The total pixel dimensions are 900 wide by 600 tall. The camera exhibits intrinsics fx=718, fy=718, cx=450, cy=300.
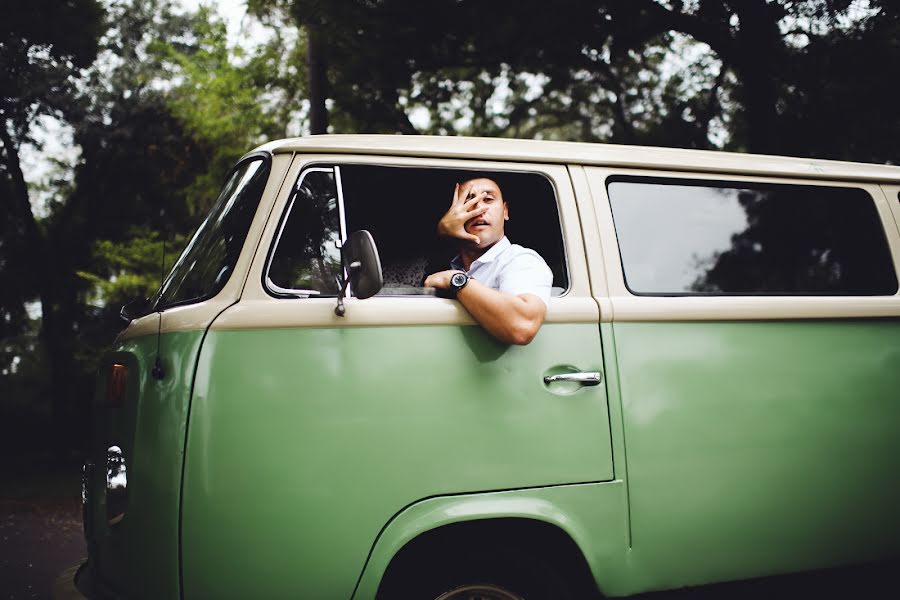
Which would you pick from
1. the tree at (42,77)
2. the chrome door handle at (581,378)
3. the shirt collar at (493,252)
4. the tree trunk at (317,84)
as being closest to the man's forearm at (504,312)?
the chrome door handle at (581,378)

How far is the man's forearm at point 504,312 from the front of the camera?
8.52ft

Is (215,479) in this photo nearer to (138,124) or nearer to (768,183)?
(768,183)

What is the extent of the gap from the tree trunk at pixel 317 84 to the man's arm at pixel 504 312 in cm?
537

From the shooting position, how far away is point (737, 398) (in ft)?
9.53

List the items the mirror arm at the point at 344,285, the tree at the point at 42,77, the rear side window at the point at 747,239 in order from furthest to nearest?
the tree at the point at 42,77, the rear side window at the point at 747,239, the mirror arm at the point at 344,285

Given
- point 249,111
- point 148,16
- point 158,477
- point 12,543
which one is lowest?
point 12,543

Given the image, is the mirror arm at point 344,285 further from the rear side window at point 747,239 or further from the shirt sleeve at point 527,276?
the rear side window at point 747,239

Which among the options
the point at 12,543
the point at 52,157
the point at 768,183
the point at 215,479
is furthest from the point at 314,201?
the point at 52,157

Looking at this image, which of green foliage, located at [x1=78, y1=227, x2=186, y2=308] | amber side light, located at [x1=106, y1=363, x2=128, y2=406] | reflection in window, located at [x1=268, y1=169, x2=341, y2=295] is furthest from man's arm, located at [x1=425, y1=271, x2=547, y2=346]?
green foliage, located at [x1=78, y1=227, x2=186, y2=308]

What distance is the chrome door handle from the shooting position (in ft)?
8.84

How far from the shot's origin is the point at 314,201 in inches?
107

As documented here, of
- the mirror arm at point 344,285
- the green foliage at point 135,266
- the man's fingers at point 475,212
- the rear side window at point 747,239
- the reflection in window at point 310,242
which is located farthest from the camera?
the green foliage at point 135,266

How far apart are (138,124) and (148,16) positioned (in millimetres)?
2390

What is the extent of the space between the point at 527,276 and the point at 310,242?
0.83 metres
